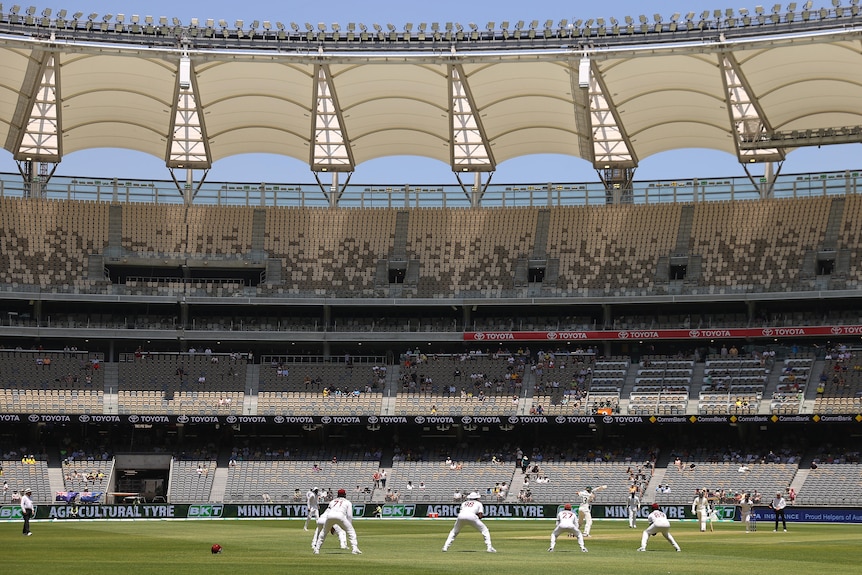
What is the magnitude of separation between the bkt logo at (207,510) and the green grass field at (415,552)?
28.1 ft

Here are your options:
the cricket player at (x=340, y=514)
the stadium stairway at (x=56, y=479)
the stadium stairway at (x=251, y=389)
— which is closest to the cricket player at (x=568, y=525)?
the cricket player at (x=340, y=514)

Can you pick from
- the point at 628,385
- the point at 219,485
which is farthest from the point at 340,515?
the point at 628,385

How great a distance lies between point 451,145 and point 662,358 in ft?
57.8

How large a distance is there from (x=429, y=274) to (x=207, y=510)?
79.9 ft

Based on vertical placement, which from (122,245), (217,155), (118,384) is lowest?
(118,384)

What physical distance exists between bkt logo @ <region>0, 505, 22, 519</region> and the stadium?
380 cm

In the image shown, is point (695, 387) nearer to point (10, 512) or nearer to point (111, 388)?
point (111, 388)

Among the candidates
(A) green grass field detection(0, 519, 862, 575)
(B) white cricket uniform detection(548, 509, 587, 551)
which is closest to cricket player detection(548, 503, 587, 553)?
(B) white cricket uniform detection(548, 509, 587, 551)

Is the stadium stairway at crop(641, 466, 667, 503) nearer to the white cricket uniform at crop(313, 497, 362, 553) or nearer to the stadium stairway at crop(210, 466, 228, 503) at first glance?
the stadium stairway at crop(210, 466, 228, 503)

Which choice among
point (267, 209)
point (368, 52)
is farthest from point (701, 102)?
point (267, 209)

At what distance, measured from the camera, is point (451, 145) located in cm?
6850

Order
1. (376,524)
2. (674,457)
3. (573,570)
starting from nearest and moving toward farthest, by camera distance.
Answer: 1. (573,570)
2. (376,524)
3. (674,457)

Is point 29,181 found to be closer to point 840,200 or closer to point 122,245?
point 122,245

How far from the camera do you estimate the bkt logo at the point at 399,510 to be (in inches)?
2176
